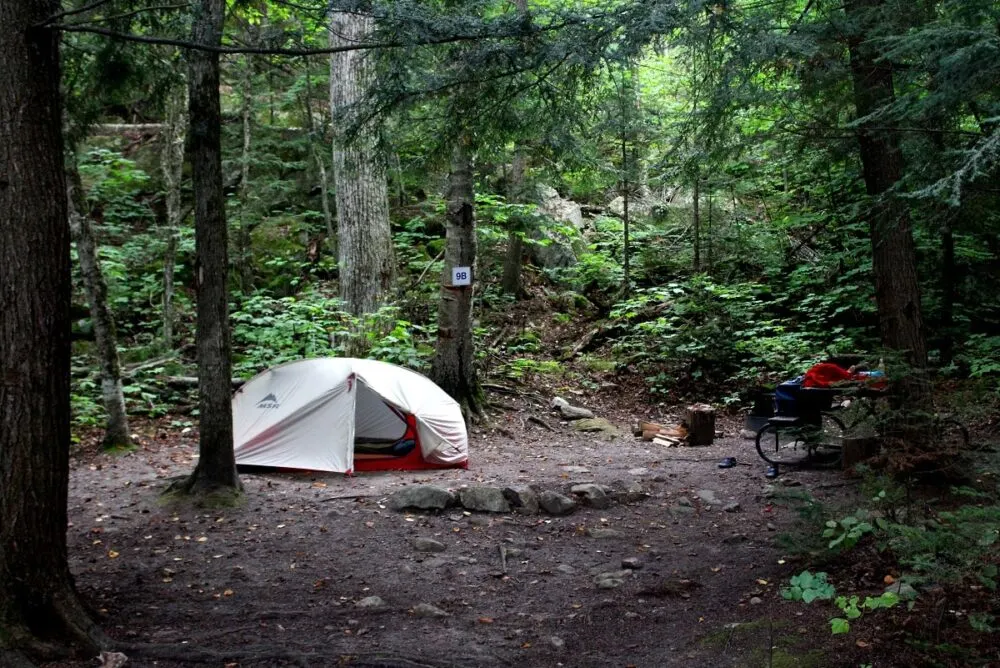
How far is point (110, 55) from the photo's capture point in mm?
6492

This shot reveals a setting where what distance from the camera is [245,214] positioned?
15.6 metres

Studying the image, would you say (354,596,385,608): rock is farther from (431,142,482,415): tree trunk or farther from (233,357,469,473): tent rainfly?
(431,142,482,415): tree trunk

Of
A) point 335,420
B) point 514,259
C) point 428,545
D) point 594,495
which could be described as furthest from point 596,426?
point 514,259

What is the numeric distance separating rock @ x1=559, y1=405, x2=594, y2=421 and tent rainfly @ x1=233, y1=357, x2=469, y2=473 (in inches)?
113

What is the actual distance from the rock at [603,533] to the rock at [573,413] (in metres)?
5.20

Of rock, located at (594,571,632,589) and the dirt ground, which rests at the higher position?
the dirt ground

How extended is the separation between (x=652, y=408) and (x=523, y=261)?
612 cm

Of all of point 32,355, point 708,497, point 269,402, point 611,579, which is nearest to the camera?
point 32,355

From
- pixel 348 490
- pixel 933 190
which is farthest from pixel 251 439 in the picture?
pixel 933 190

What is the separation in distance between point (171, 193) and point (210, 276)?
732 cm

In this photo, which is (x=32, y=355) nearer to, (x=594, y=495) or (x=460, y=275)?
(x=594, y=495)

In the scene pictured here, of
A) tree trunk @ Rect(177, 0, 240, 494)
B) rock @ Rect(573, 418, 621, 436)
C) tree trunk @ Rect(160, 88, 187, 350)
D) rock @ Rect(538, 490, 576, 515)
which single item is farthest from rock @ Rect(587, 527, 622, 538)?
tree trunk @ Rect(160, 88, 187, 350)

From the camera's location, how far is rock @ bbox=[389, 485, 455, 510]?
24.5 ft

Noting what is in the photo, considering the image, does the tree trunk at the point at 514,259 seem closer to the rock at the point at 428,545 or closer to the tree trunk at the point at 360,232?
the tree trunk at the point at 360,232
